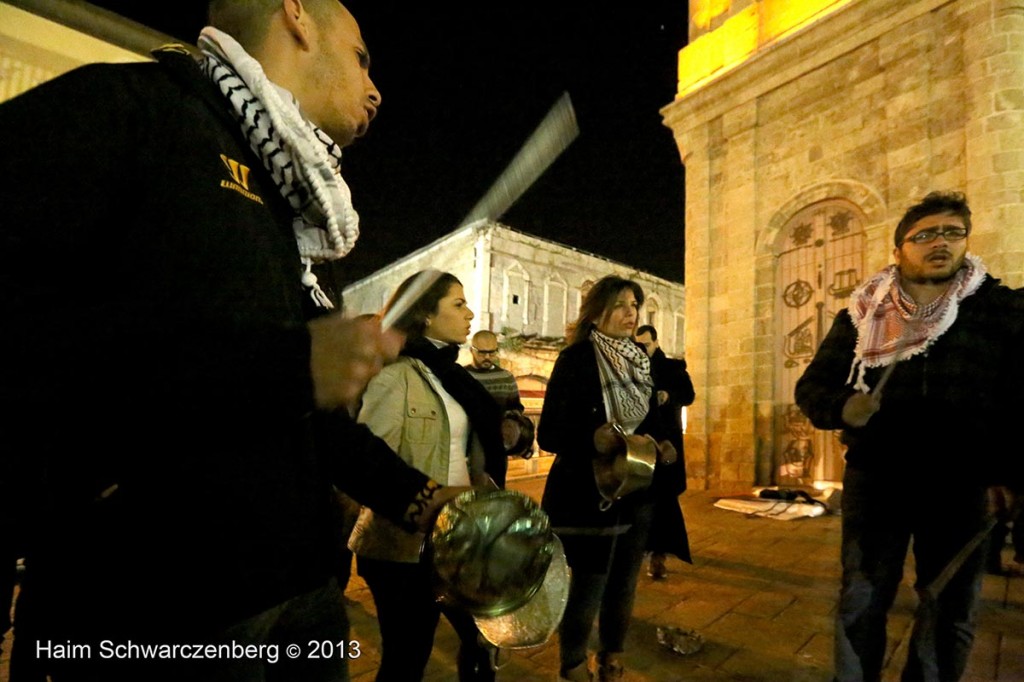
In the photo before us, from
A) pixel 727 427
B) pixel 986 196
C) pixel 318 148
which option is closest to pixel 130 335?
pixel 318 148

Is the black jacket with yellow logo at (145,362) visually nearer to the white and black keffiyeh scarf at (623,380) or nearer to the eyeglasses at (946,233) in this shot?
the white and black keffiyeh scarf at (623,380)

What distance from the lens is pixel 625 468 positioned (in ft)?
7.96

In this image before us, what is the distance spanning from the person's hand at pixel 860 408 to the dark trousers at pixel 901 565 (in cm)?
33

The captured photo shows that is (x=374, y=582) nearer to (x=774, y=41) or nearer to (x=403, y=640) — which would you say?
(x=403, y=640)

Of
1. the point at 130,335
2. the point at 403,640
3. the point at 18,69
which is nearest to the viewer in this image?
the point at 130,335

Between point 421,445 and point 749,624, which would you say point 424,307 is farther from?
point 749,624

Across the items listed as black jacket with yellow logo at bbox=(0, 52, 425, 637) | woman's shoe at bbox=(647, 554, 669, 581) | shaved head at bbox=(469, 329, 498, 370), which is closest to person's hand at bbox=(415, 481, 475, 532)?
black jacket with yellow logo at bbox=(0, 52, 425, 637)

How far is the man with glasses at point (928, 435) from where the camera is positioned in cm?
224

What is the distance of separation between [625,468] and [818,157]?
8609 millimetres

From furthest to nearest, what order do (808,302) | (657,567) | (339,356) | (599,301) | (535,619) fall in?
(808,302) < (657,567) < (599,301) < (535,619) < (339,356)

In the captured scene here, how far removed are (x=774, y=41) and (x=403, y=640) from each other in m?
11.1

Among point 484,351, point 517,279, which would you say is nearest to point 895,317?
point 484,351

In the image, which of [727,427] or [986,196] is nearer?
[986,196]

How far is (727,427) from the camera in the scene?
944 centimetres
